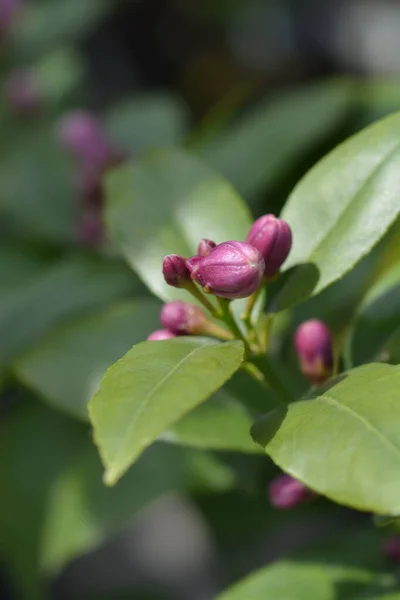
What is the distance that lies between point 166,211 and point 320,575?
0.42 m

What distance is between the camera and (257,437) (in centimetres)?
61

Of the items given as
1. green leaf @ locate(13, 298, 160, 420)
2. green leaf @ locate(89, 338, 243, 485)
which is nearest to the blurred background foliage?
green leaf @ locate(13, 298, 160, 420)

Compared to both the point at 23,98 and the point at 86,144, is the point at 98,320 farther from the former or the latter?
the point at 23,98

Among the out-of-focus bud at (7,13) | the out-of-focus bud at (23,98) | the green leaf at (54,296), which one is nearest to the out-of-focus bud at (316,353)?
the green leaf at (54,296)

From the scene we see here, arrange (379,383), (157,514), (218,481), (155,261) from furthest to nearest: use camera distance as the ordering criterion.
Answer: (157,514)
(218,481)
(155,261)
(379,383)

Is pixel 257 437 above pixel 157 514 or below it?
above

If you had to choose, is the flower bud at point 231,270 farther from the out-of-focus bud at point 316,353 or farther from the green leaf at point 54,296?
the green leaf at point 54,296

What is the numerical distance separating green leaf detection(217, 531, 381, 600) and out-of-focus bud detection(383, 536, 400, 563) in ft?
0.07

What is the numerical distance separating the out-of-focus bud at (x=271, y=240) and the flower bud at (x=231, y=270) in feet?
0.14

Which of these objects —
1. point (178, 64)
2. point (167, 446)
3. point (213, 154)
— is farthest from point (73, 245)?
point (178, 64)

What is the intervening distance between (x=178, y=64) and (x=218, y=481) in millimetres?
2149

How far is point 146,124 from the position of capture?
156 centimetres

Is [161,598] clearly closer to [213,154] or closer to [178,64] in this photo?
[213,154]

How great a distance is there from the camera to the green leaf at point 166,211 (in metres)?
0.84
